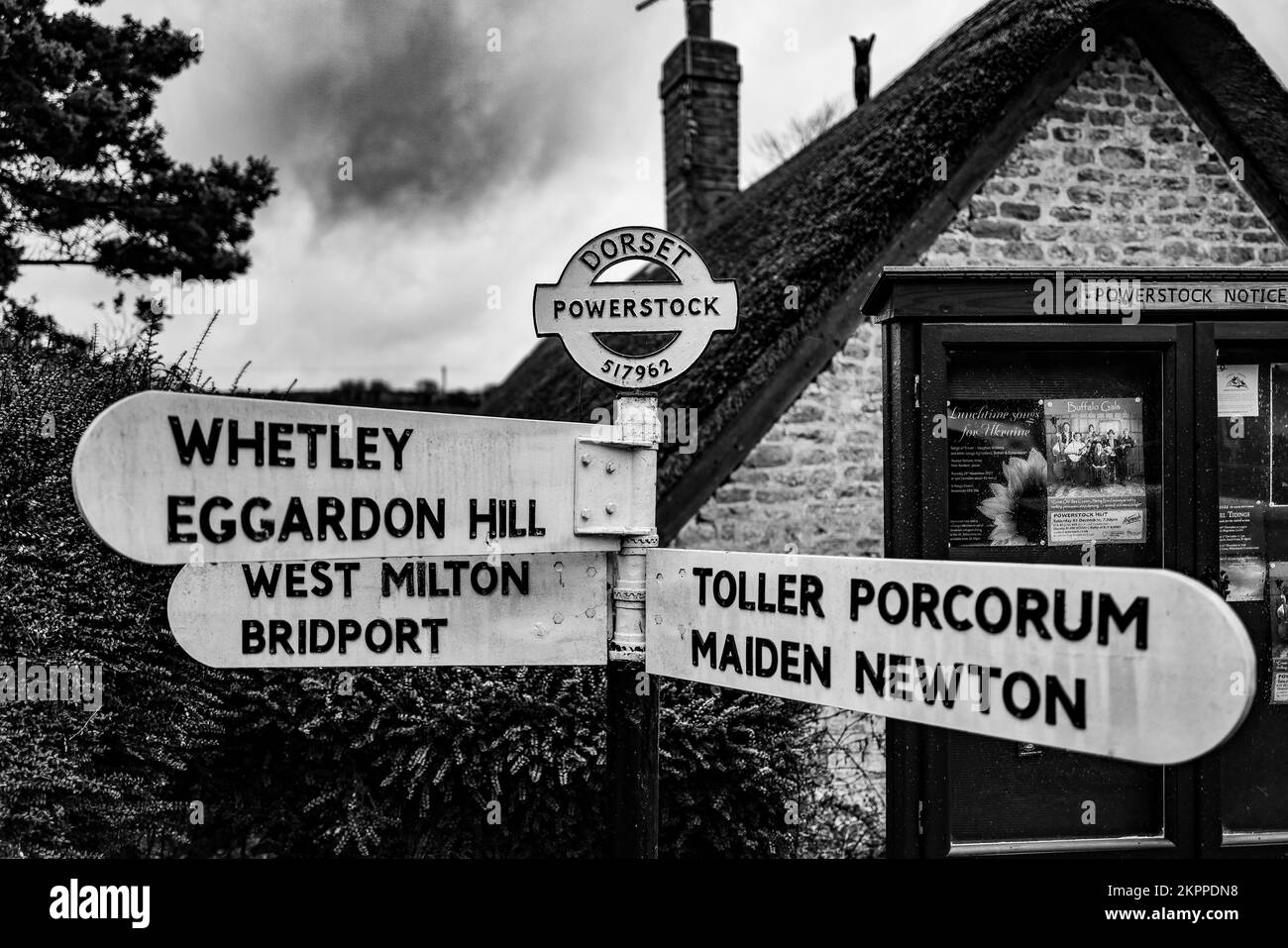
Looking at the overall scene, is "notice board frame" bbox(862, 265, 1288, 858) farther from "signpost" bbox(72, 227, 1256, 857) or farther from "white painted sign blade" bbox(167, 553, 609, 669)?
"white painted sign blade" bbox(167, 553, 609, 669)

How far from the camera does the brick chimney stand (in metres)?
13.3

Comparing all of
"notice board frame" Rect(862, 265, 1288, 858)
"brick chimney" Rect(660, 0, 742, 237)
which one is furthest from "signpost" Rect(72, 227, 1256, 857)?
"brick chimney" Rect(660, 0, 742, 237)

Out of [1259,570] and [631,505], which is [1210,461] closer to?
[1259,570]

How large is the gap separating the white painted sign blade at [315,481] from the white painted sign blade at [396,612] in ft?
0.49

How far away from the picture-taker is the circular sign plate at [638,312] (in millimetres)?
1995

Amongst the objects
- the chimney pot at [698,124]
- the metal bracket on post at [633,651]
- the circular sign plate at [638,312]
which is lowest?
the metal bracket on post at [633,651]

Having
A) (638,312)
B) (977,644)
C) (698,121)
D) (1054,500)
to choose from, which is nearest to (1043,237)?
(1054,500)

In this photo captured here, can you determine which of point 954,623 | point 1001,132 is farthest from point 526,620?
point 1001,132

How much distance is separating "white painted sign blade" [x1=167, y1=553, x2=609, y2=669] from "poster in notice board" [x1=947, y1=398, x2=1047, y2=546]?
1.81 m

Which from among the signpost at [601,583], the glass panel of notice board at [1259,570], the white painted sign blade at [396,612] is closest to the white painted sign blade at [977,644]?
the signpost at [601,583]

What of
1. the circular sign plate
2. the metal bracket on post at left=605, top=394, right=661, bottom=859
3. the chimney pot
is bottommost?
the metal bracket on post at left=605, top=394, right=661, bottom=859

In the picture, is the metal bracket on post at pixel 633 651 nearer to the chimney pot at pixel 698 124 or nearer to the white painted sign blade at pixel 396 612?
the white painted sign blade at pixel 396 612

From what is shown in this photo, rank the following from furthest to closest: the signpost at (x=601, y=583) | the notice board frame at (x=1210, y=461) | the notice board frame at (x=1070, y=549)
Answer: the notice board frame at (x=1210, y=461) → the notice board frame at (x=1070, y=549) → the signpost at (x=601, y=583)
